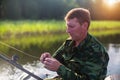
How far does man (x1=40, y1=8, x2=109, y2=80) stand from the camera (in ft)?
13.1

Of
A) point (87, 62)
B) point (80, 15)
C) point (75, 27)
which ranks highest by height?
point (80, 15)

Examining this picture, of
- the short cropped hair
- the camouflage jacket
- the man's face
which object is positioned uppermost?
the short cropped hair

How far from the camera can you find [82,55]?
4152mm

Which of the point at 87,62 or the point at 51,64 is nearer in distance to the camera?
A: the point at 51,64

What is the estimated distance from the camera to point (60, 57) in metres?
4.71

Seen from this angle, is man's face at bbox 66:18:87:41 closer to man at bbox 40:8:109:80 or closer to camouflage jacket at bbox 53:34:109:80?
man at bbox 40:8:109:80

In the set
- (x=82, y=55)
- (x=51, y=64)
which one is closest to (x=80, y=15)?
(x=82, y=55)

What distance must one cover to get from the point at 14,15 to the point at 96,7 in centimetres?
2890

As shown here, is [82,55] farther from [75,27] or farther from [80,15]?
[80,15]

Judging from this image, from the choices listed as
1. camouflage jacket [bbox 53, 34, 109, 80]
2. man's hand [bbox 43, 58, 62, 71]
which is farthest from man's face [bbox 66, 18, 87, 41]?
man's hand [bbox 43, 58, 62, 71]

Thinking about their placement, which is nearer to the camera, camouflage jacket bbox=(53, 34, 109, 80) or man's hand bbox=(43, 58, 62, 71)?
man's hand bbox=(43, 58, 62, 71)

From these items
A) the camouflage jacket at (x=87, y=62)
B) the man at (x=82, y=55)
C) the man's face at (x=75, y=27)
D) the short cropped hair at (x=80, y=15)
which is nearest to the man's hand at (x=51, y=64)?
the man at (x=82, y=55)

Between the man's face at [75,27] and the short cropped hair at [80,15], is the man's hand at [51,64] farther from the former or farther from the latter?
the short cropped hair at [80,15]

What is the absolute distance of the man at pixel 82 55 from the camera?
4.01 metres
